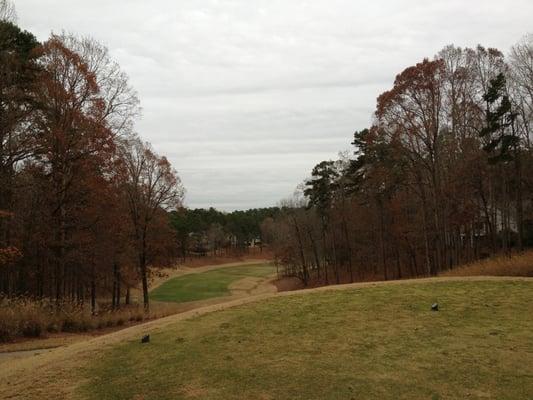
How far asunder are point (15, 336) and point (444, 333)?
13634 millimetres

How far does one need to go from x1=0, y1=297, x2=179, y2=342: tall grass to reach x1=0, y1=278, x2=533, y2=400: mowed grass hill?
22.4ft

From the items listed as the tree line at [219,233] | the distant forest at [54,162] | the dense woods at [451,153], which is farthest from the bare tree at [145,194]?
the tree line at [219,233]

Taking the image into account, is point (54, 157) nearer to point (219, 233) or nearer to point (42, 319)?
point (42, 319)

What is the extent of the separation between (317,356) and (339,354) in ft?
1.29

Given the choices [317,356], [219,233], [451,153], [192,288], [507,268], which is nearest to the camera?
[317,356]

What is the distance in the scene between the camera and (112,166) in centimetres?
2638

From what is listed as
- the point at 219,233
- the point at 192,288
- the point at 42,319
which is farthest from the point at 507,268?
the point at 219,233

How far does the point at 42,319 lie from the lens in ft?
54.5

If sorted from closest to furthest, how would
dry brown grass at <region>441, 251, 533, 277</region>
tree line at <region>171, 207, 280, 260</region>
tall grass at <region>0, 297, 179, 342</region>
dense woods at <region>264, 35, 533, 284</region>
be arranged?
tall grass at <region>0, 297, 179, 342</region> < dry brown grass at <region>441, 251, 533, 277</region> < dense woods at <region>264, 35, 533, 284</region> < tree line at <region>171, 207, 280, 260</region>

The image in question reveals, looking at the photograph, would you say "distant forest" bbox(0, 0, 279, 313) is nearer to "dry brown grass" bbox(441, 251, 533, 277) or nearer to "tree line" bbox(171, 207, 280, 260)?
"dry brown grass" bbox(441, 251, 533, 277)

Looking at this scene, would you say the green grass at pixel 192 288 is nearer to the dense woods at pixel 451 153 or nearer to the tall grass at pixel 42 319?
the dense woods at pixel 451 153

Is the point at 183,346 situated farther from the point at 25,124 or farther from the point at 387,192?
the point at 387,192

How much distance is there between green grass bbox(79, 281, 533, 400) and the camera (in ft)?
22.1

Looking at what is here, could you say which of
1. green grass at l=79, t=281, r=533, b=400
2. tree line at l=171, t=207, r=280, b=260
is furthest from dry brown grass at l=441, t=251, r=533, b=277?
tree line at l=171, t=207, r=280, b=260
